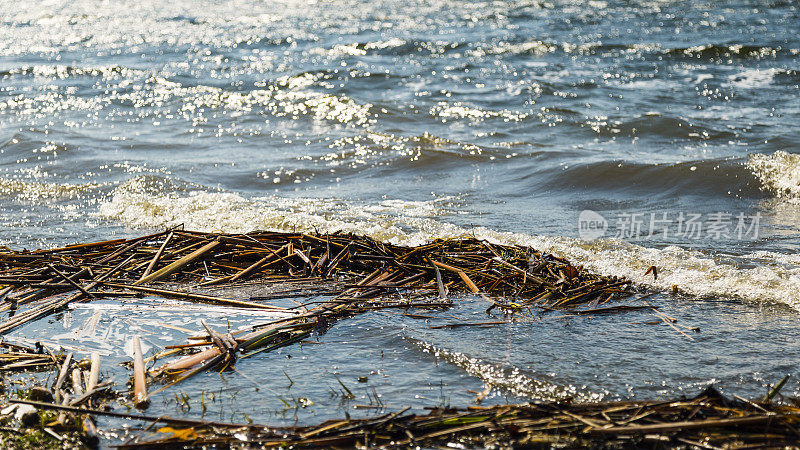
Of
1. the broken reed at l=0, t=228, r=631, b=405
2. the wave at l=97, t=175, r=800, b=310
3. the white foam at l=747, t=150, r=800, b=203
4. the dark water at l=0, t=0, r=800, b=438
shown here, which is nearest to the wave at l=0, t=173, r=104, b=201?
the dark water at l=0, t=0, r=800, b=438

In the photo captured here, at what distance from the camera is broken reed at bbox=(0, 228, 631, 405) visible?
371cm

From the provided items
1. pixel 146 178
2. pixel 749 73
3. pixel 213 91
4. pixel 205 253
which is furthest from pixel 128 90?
pixel 749 73

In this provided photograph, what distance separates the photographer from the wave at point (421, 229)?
174 inches

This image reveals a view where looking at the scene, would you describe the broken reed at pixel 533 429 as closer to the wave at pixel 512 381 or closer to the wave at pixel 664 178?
the wave at pixel 512 381

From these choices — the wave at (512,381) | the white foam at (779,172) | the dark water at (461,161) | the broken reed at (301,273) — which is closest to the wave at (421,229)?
the dark water at (461,161)

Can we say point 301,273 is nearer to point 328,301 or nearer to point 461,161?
point 328,301

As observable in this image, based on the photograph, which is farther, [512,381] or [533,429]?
[512,381]

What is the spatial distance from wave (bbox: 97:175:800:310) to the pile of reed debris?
65 centimetres

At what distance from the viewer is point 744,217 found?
6555 millimetres

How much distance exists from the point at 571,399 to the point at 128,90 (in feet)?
38.6

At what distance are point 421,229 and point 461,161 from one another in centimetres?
279

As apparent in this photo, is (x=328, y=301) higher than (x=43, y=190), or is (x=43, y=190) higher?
(x=43, y=190)

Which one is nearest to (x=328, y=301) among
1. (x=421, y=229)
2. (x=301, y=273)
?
(x=301, y=273)

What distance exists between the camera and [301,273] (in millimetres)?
4230
